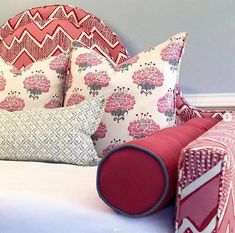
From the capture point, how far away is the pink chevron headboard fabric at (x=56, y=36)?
59.2 inches

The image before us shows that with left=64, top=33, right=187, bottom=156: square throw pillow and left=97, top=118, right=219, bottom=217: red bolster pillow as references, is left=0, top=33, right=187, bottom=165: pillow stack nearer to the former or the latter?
left=64, top=33, right=187, bottom=156: square throw pillow

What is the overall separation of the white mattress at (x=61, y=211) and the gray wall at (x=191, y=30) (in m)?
0.79

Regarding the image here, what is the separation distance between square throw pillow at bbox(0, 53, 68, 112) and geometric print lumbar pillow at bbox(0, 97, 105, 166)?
0.46 feet

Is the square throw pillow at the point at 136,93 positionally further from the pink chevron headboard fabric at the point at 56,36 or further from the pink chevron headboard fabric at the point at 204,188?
the pink chevron headboard fabric at the point at 204,188

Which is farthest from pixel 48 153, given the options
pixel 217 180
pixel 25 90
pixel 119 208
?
pixel 217 180

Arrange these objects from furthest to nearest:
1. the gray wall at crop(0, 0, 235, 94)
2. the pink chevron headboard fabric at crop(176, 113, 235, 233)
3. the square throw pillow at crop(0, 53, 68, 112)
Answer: the gray wall at crop(0, 0, 235, 94) < the square throw pillow at crop(0, 53, 68, 112) < the pink chevron headboard fabric at crop(176, 113, 235, 233)

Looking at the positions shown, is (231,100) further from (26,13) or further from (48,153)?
(26,13)

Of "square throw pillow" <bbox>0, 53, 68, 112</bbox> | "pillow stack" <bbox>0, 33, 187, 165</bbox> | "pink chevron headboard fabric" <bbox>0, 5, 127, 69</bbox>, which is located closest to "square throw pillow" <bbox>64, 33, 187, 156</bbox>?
"pillow stack" <bbox>0, 33, 187, 165</bbox>

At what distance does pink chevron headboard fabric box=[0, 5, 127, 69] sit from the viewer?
150cm

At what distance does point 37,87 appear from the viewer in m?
1.29

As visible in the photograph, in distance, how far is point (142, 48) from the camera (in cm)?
157

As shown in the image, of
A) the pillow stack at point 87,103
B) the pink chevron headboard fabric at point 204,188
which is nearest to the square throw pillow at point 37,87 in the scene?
the pillow stack at point 87,103

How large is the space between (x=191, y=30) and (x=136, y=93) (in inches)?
19.0

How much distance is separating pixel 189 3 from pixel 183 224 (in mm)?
1077
